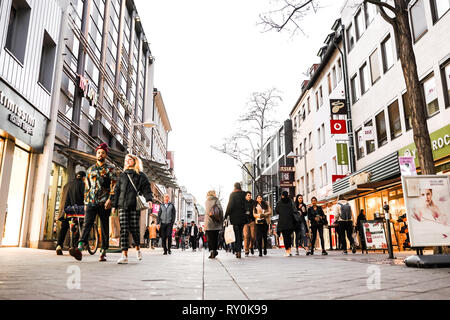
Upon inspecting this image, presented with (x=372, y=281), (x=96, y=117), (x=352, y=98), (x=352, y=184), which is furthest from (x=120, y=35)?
(x=372, y=281)

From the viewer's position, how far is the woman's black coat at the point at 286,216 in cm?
1159

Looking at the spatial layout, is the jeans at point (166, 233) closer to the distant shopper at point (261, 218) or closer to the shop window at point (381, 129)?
the distant shopper at point (261, 218)

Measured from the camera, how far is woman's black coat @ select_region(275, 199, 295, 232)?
1159 cm

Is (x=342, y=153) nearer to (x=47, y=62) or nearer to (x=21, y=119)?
(x=47, y=62)

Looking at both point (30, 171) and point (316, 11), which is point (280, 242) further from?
point (316, 11)

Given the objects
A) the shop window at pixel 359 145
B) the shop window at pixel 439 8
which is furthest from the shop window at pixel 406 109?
the shop window at pixel 359 145

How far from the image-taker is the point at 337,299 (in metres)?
3.01

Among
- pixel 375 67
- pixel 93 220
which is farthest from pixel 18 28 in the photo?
pixel 375 67

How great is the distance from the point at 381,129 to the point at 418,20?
560cm

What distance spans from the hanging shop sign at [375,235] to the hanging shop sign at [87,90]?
547 inches

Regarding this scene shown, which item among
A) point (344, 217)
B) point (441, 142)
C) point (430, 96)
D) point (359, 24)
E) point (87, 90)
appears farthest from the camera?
point (359, 24)

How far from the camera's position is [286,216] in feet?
38.2

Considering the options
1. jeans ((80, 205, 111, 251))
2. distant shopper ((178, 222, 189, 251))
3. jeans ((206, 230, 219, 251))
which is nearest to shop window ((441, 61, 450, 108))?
jeans ((206, 230, 219, 251))

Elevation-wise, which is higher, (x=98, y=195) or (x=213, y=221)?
(x=98, y=195)
